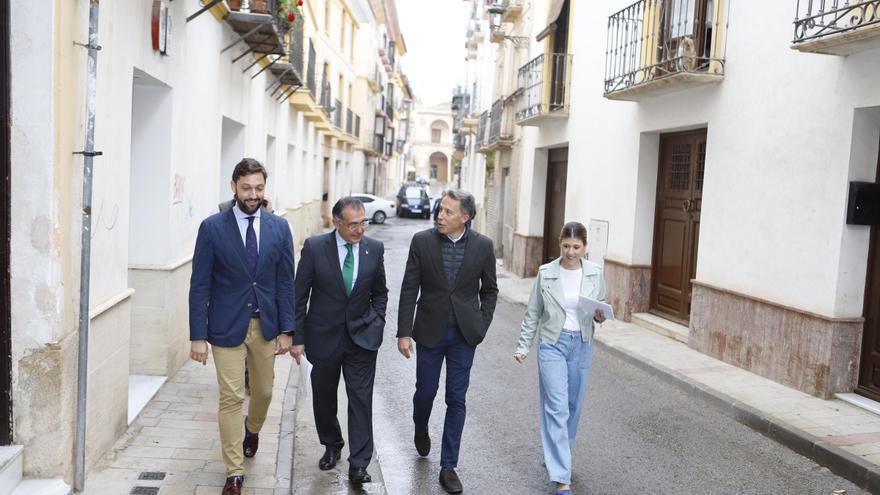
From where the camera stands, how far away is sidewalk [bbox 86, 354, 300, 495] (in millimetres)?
4594

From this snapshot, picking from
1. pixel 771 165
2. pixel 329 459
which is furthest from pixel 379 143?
pixel 329 459

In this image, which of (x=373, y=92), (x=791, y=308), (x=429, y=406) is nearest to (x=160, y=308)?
(x=429, y=406)

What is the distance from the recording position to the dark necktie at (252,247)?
4.58 m

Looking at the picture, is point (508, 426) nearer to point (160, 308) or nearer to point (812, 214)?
point (160, 308)

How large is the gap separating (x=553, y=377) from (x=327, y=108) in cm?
2089

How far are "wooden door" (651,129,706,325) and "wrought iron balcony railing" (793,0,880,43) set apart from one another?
295 centimetres

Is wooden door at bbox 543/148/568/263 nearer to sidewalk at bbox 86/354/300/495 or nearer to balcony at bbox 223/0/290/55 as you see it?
balcony at bbox 223/0/290/55

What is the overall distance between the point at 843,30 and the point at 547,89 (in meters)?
9.25

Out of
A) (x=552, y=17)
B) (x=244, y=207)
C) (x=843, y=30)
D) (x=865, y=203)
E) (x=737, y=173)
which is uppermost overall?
(x=552, y=17)

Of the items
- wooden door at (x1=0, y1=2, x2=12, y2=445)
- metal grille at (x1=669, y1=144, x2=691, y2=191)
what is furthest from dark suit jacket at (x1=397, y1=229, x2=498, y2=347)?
metal grille at (x1=669, y1=144, x2=691, y2=191)

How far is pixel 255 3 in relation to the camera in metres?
9.20

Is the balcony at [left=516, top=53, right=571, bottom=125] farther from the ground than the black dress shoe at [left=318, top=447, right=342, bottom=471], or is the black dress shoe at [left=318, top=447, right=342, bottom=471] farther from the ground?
the balcony at [left=516, top=53, right=571, bottom=125]

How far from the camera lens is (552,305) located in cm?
515

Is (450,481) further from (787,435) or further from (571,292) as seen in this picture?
(787,435)
